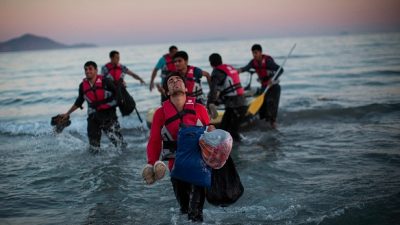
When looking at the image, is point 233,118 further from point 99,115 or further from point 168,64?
point 99,115

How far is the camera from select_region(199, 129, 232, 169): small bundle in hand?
3322 millimetres

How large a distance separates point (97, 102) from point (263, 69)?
4.15 meters

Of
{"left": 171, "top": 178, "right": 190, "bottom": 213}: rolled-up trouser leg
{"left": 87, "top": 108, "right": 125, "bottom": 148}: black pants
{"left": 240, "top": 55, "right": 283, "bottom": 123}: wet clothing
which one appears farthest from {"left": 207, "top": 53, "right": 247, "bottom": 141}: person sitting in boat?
{"left": 171, "top": 178, "right": 190, "bottom": 213}: rolled-up trouser leg

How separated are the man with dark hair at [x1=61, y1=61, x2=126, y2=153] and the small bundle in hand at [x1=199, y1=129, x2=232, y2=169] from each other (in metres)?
4.15

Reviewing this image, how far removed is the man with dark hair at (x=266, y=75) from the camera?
367 inches

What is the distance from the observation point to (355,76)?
22891 millimetres

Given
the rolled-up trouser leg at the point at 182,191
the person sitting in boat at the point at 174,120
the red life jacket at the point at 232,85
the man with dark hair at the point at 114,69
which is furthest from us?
the man with dark hair at the point at 114,69

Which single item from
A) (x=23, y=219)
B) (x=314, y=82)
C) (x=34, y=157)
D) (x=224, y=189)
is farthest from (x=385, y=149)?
(x=314, y=82)

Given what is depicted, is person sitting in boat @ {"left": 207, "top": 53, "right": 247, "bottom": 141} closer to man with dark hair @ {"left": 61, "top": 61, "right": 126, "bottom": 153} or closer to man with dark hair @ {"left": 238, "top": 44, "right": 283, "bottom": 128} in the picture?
man with dark hair @ {"left": 238, "top": 44, "right": 283, "bottom": 128}

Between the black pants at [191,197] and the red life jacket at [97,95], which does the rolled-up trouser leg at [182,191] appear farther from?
the red life jacket at [97,95]

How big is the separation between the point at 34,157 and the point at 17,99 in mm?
12906

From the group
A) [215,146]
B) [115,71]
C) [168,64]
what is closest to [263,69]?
[168,64]

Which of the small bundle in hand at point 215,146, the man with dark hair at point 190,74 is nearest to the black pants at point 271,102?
the man with dark hair at point 190,74

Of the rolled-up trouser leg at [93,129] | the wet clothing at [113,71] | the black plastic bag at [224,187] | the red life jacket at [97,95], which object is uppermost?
the wet clothing at [113,71]
